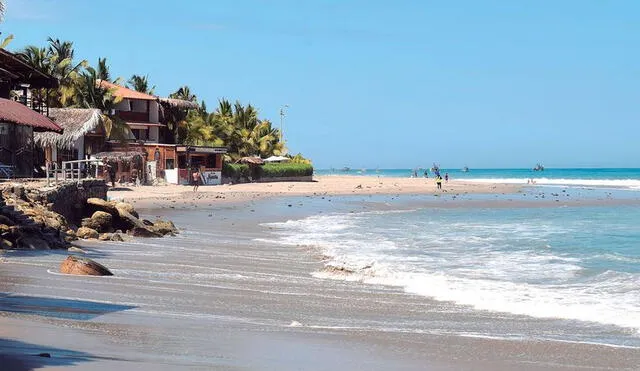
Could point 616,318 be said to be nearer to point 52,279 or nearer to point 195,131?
point 52,279

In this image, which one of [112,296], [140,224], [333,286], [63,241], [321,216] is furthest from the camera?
[321,216]

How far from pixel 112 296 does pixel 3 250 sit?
451 centimetres

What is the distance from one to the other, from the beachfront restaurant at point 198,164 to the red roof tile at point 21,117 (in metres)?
28.2

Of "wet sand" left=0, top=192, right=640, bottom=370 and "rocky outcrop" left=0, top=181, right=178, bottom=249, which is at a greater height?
"rocky outcrop" left=0, top=181, right=178, bottom=249

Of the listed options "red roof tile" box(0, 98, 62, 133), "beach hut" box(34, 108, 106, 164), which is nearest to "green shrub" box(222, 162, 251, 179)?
"beach hut" box(34, 108, 106, 164)

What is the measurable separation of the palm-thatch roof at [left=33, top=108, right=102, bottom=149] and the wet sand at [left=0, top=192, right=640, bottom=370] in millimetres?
31430

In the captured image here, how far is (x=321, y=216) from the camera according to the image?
33.2 m

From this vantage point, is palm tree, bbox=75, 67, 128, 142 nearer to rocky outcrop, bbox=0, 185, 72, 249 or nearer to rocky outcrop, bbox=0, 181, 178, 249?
rocky outcrop, bbox=0, 181, 178, 249

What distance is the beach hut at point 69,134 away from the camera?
1727 inches

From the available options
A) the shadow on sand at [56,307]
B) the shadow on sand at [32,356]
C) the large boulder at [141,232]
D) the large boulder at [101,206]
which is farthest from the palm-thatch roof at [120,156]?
the shadow on sand at [32,356]

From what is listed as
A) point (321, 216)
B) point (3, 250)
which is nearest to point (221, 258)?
point (3, 250)

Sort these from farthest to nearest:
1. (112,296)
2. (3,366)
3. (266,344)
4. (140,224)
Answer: (140,224) < (112,296) < (266,344) < (3,366)

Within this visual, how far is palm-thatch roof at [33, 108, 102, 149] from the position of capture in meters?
43.7

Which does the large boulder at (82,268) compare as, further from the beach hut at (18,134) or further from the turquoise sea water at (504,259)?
the beach hut at (18,134)
